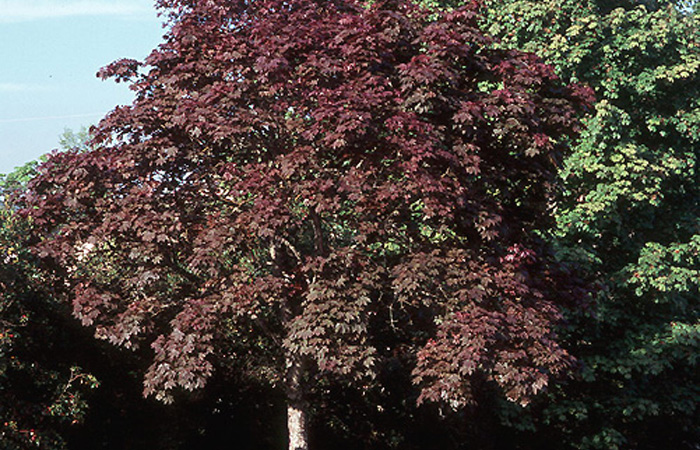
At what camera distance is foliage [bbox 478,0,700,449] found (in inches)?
661

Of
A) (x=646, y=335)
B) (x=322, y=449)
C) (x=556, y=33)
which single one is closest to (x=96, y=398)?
(x=322, y=449)

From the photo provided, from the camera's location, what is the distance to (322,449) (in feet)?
56.5

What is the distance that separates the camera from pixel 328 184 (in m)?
9.80

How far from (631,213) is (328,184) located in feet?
37.9

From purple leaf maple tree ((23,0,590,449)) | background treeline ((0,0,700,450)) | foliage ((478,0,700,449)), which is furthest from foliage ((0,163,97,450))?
foliage ((478,0,700,449))

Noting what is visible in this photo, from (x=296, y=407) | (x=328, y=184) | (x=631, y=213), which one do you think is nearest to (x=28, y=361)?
(x=296, y=407)

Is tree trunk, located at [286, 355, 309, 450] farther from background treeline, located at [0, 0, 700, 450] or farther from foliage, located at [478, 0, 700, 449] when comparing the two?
foliage, located at [478, 0, 700, 449]

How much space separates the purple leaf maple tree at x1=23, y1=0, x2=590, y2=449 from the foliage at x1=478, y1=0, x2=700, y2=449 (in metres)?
5.63

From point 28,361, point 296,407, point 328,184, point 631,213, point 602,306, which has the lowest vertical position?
point 296,407

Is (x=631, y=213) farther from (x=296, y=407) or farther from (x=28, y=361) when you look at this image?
(x=28, y=361)

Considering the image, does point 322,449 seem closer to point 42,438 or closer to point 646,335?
point 42,438

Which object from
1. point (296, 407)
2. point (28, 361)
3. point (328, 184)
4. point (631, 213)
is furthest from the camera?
point (631, 213)

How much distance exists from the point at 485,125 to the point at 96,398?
394 inches

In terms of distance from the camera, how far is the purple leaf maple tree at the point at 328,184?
9977 mm
